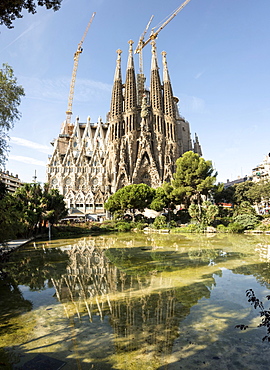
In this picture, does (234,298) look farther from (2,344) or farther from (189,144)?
(189,144)

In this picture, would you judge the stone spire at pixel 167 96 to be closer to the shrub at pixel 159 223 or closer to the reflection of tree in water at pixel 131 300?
the shrub at pixel 159 223

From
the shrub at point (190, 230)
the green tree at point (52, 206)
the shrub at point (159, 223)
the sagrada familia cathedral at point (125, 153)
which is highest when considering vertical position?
the sagrada familia cathedral at point (125, 153)

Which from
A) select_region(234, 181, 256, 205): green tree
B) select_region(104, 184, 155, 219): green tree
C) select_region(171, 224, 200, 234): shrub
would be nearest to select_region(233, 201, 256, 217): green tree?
select_region(234, 181, 256, 205): green tree

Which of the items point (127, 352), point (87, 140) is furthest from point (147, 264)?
point (87, 140)

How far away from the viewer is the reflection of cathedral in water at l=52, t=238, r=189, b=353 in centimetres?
497

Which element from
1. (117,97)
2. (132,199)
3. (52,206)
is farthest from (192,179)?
(117,97)

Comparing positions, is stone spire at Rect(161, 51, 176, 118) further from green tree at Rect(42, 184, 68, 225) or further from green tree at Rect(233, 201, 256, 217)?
green tree at Rect(42, 184, 68, 225)

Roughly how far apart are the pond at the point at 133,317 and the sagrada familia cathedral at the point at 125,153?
43372 mm

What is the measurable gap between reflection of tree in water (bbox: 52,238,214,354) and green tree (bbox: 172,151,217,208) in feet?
86.3

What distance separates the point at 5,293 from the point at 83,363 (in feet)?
18.0

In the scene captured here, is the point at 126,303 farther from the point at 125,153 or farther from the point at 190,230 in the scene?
the point at 125,153

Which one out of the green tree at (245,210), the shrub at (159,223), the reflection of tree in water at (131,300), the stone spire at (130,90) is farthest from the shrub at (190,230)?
the stone spire at (130,90)

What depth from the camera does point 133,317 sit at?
19.2ft

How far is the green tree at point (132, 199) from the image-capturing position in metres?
37.8
